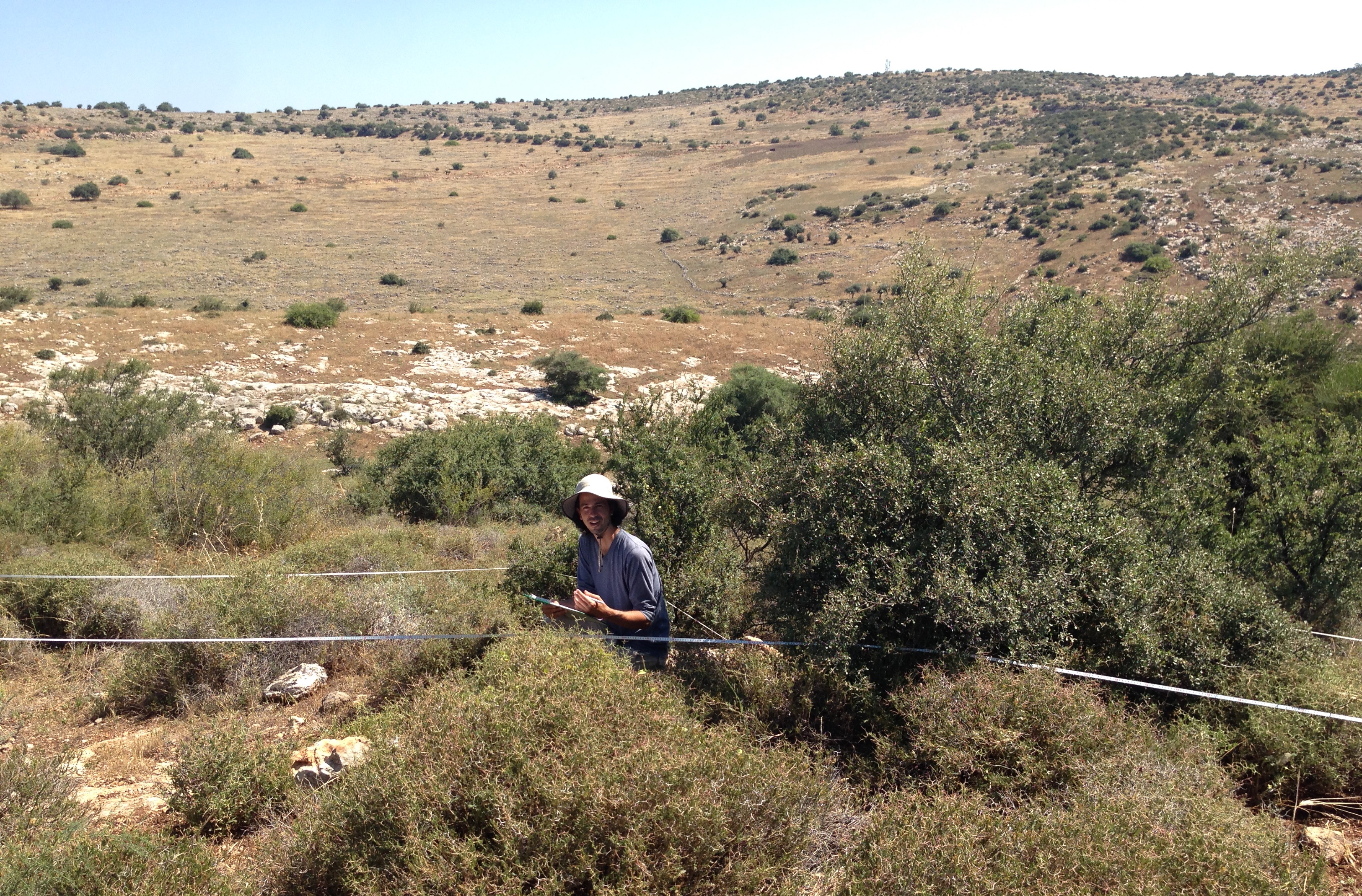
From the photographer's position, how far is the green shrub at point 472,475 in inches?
423

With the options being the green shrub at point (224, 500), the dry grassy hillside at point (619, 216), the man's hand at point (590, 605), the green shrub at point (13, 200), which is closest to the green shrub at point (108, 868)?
the man's hand at point (590, 605)

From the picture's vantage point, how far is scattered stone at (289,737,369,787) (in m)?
3.81

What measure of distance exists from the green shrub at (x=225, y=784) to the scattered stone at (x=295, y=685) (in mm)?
1117

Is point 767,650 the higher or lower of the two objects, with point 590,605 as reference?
lower

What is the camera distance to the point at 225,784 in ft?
12.1

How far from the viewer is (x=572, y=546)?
6.17 meters

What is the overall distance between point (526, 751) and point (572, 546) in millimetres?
3285

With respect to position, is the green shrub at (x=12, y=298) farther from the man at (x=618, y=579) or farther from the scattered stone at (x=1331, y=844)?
the scattered stone at (x=1331, y=844)

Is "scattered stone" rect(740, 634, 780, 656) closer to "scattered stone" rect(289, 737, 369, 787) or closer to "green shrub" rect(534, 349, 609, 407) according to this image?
"scattered stone" rect(289, 737, 369, 787)

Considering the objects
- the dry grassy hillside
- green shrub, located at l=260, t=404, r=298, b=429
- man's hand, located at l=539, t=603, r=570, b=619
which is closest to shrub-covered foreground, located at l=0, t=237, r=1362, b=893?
man's hand, located at l=539, t=603, r=570, b=619

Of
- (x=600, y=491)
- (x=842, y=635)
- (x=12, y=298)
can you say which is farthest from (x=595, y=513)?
(x=12, y=298)

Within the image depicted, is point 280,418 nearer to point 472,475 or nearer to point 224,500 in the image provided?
point 472,475

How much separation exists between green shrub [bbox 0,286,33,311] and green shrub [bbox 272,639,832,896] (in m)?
23.5

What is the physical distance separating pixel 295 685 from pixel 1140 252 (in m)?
42.0
